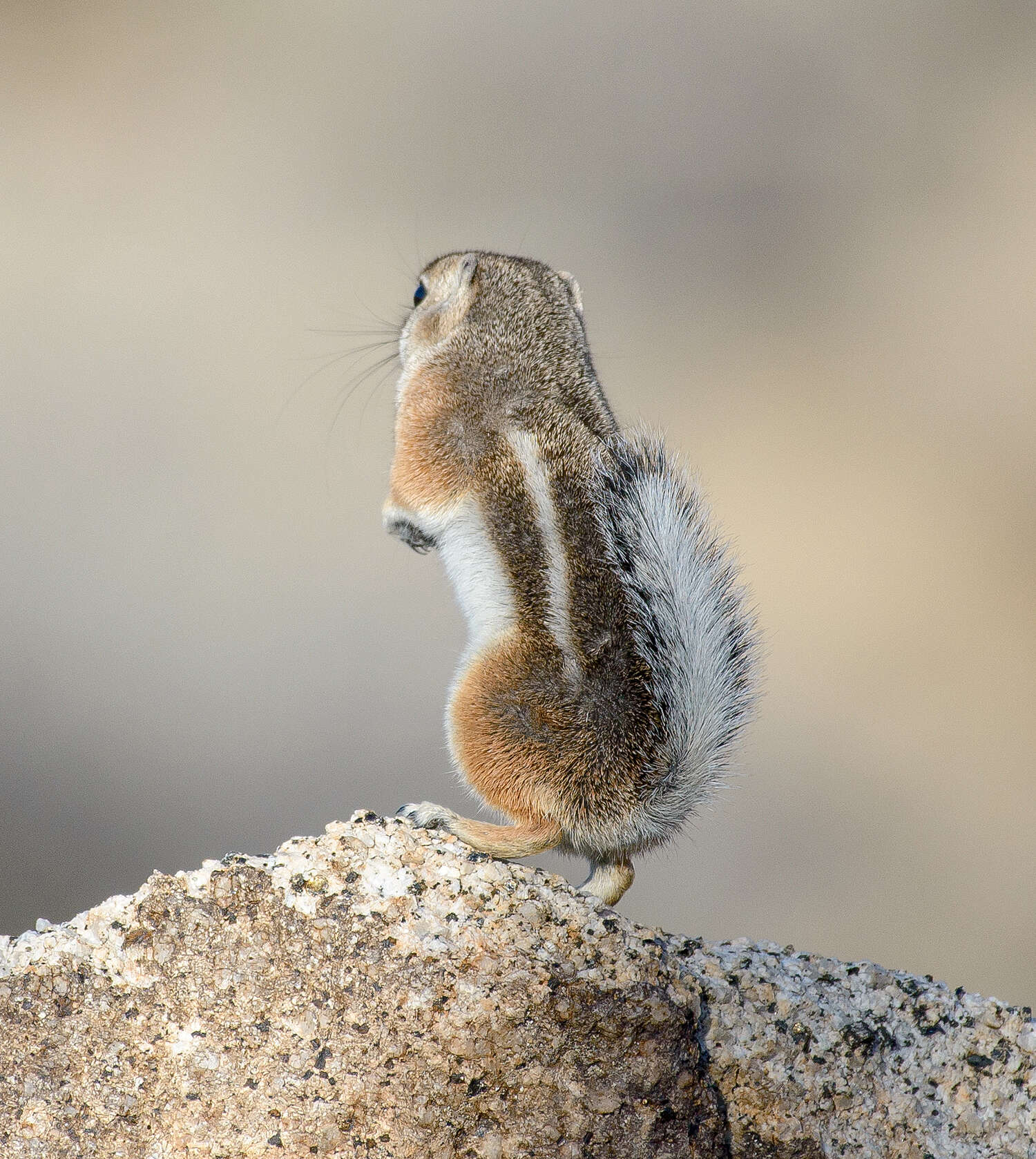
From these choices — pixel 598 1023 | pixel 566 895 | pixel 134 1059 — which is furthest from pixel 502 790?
pixel 134 1059

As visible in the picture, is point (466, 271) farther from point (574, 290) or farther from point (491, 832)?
point (491, 832)

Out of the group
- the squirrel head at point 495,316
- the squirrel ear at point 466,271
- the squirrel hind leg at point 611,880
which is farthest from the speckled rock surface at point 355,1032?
the squirrel ear at point 466,271

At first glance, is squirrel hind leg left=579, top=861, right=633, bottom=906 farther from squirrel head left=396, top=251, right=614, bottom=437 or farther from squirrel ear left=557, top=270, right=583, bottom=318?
squirrel ear left=557, top=270, right=583, bottom=318

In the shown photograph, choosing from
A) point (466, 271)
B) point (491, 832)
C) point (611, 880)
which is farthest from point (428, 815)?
point (466, 271)

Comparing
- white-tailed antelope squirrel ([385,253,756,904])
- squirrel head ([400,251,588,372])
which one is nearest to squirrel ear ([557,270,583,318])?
squirrel head ([400,251,588,372])

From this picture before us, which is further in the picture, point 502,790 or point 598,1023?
point 502,790

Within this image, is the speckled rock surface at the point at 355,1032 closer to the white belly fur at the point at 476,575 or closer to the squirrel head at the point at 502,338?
the white belly fur at the point at 476,575

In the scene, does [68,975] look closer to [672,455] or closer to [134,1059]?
[134,1059]
